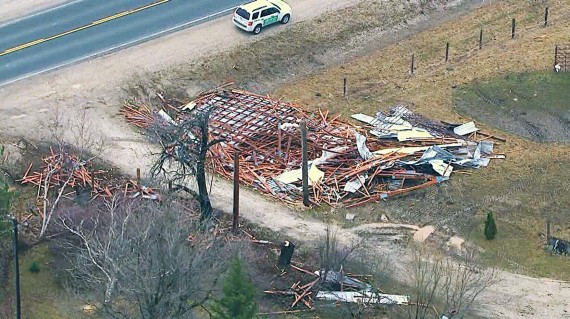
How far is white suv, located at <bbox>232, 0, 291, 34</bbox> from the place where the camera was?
7000 centimetres

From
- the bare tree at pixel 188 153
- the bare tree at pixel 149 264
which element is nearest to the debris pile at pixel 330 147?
the bare tree at pixel 188 153

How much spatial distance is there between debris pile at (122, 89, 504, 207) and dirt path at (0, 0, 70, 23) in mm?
8882

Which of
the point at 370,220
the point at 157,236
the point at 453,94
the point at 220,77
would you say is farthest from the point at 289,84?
the point at 157,236

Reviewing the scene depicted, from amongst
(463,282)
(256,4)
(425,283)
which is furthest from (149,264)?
(256,4)

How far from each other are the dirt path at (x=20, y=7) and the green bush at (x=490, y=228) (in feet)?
86.3

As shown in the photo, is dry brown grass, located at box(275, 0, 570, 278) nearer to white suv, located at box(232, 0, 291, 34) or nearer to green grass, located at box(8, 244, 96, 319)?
white suv, located at box(232, 0, 291, 34)

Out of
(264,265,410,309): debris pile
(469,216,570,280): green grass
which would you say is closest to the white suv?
(469,216,570,280): green grass

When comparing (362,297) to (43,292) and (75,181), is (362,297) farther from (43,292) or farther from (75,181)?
(75,181)

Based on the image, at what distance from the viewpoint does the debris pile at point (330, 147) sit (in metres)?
59.9

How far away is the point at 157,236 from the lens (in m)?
47.5

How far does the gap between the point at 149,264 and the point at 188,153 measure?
10.2 meters

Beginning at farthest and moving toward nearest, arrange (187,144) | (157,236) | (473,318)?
1. (187,144)
2. (473,318)
3. (157,236)

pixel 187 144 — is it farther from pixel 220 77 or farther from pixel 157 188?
pixel 220 77

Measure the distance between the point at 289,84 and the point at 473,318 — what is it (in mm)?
19694
